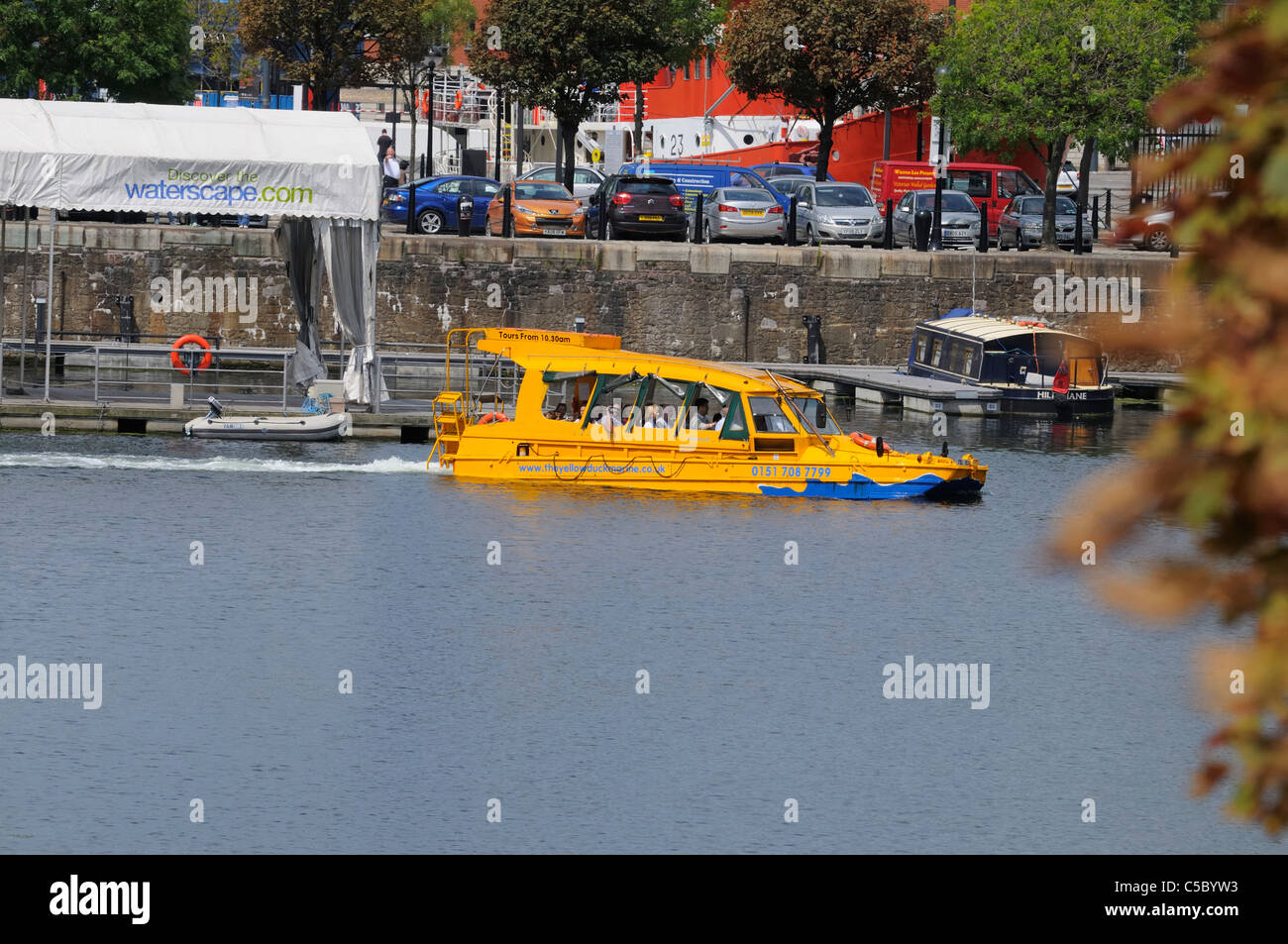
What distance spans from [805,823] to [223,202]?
16.5 meters

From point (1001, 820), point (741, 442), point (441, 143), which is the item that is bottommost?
point (1001, 820)

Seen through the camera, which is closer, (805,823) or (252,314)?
(805,823)

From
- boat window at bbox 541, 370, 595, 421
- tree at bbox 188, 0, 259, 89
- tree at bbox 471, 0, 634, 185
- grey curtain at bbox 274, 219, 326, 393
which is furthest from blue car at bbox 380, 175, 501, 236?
tree at bbox 188, 0, 259, 89

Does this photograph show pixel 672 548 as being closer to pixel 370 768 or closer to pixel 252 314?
pixel 370 768

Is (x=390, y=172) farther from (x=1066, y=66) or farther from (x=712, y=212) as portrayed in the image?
(x=1066, y=66)

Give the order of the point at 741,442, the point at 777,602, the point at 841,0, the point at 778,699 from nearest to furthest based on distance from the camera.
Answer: the point at 778,699, the point at 777,602, the point at 741,442, the point at 841,0

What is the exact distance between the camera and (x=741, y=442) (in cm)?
2486

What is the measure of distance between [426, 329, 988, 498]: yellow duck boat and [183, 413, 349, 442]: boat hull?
3.05 metres

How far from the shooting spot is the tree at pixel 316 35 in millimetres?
50594

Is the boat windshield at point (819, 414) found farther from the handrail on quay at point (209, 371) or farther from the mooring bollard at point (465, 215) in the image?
the mooring bollard at point (465, 215)

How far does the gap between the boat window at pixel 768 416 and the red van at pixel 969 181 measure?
22614mm

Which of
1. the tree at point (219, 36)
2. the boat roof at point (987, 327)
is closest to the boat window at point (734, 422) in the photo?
the boat roof at point (987, 327)

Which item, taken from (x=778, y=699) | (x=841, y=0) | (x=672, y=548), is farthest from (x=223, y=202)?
(x=841, y=0)

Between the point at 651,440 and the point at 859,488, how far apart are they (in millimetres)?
2915
